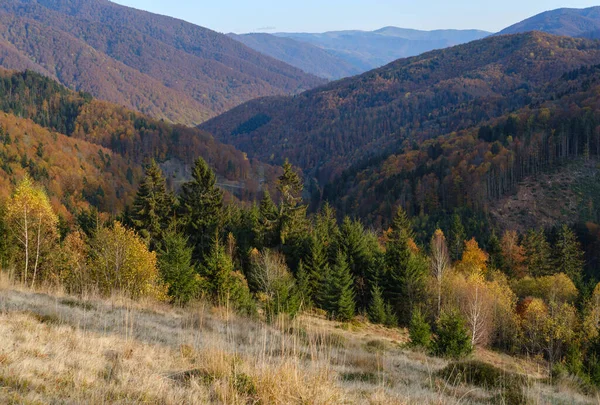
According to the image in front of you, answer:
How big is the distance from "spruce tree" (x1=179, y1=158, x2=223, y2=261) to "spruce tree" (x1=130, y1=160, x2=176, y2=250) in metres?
2.27

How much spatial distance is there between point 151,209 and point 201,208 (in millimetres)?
5235

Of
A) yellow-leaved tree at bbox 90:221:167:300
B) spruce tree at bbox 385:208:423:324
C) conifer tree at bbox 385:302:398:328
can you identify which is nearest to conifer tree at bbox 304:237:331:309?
conifer tree at bbox 385:302:398:328

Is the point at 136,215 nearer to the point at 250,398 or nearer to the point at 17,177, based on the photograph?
the point at 250,398

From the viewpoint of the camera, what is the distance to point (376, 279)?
39.5m

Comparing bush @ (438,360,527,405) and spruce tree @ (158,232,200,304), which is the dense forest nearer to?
spruce tree @ (158,232,200,304)

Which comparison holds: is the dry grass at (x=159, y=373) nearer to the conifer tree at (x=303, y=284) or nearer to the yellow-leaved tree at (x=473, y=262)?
the conifer tree at (x=303, y=284)

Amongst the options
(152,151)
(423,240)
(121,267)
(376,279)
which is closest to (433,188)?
(423,240)

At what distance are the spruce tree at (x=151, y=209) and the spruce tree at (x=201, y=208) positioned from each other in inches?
89.4

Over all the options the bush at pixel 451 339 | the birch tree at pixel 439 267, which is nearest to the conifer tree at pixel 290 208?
the birch tree at pixel 439 267

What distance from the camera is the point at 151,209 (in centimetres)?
3862

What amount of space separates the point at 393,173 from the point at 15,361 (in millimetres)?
145903

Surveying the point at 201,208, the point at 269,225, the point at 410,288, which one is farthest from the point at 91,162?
the point at 410,288

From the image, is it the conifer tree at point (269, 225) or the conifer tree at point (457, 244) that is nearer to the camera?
the conifer tree at point (269, 225)

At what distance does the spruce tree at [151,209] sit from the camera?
38.4 meters
